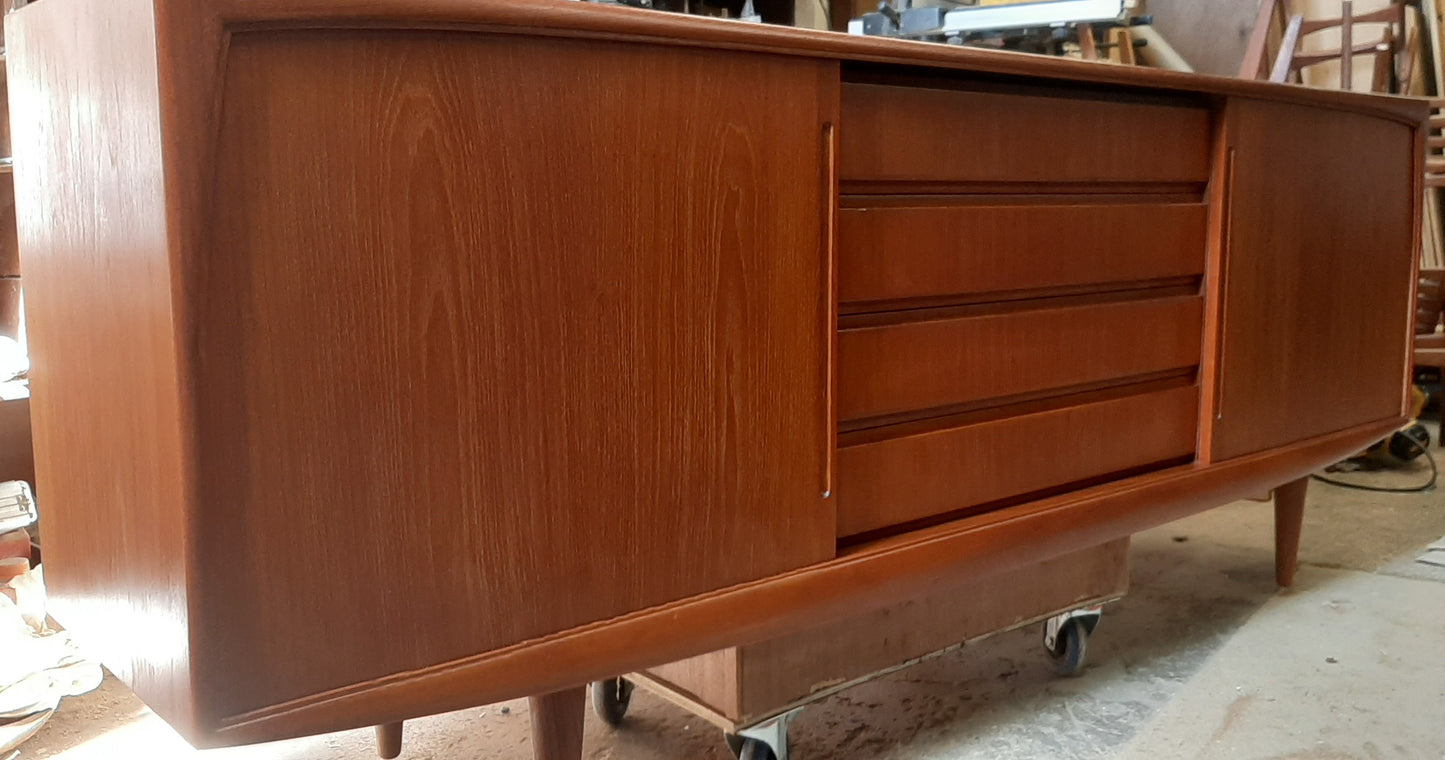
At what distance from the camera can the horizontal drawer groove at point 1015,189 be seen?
3.01 ft

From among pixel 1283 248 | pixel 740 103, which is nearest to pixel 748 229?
pixel 740 103

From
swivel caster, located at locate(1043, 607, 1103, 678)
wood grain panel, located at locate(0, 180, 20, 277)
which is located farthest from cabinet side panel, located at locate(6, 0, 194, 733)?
swivel caster, located at locate(1043, 607, 1103, 678)

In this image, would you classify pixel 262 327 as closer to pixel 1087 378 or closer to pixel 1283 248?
pixel 1087 378

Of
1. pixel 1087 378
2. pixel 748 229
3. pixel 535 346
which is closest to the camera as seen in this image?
pixel 535 346

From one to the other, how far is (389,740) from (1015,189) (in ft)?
2.62

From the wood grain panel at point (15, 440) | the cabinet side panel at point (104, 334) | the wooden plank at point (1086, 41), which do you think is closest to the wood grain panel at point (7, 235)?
the wood grain panel at point (15, 440)

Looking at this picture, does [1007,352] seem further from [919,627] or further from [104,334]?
[104,334]

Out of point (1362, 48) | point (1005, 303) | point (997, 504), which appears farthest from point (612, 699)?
point (1362, 48)

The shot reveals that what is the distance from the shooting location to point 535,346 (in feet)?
2.34

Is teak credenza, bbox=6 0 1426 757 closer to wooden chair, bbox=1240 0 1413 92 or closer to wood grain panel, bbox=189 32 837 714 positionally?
wood grain panel, bbox=189 32 837 714

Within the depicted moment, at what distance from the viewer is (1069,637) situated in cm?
137

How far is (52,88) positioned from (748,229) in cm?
47

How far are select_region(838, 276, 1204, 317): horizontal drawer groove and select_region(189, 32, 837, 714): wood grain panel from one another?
0.09 metres

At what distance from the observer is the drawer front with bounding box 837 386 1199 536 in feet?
3.10
